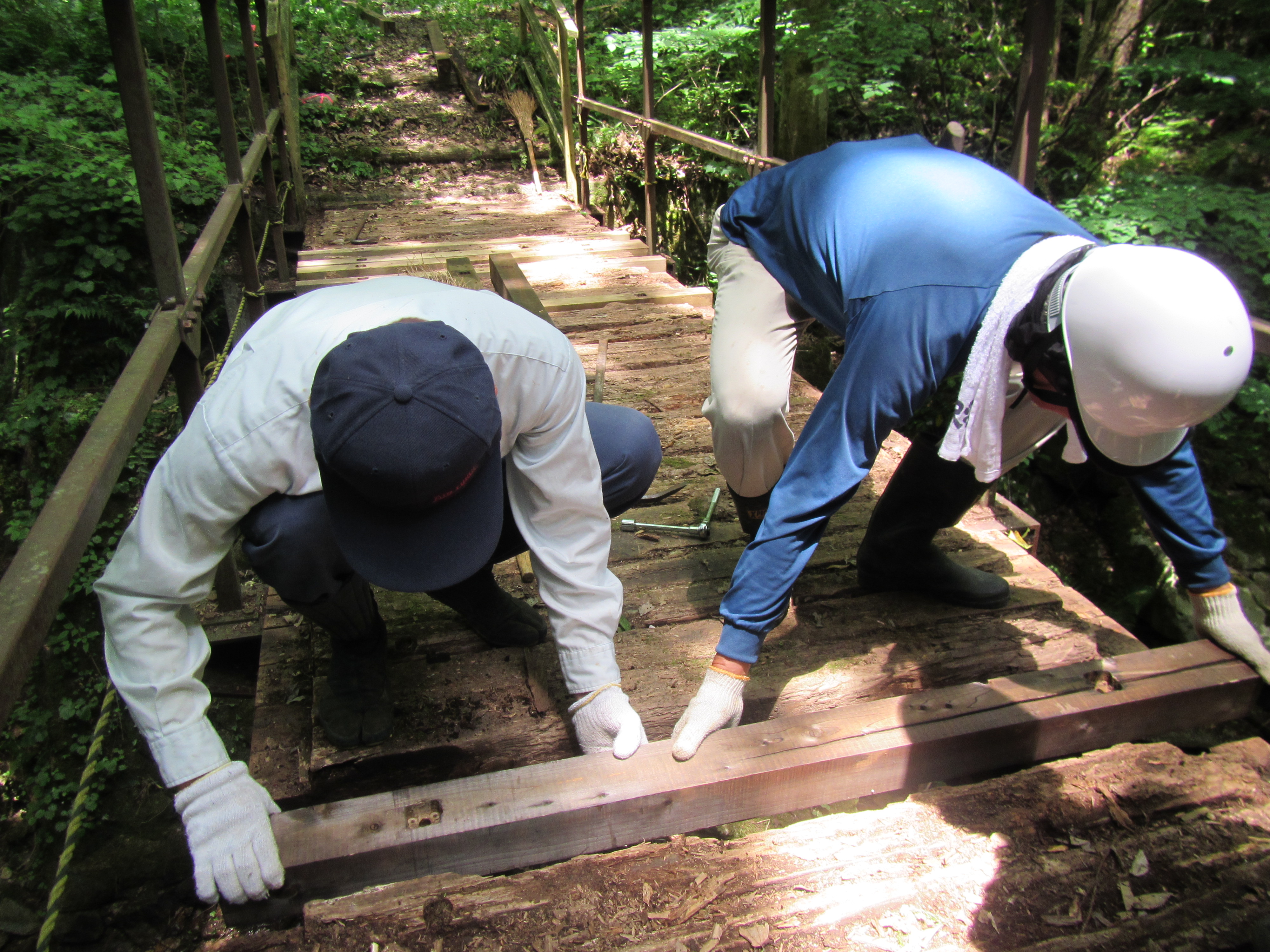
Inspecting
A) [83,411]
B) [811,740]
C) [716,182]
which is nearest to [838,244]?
[811,740]

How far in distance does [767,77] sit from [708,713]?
3308mm

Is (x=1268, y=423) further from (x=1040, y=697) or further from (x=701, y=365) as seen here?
(x=1040, y=697)

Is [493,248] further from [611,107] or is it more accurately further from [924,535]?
[924,535]

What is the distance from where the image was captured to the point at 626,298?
4.56 metres

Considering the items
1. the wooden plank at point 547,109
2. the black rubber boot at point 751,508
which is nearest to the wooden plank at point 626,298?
the black rubber boot at point 751,508

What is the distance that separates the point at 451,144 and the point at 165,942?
25.0ft

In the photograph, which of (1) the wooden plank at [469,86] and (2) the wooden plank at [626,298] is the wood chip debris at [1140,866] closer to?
(2) the wooden plank at [626,298]

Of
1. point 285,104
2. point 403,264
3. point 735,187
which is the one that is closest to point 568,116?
point 735,187

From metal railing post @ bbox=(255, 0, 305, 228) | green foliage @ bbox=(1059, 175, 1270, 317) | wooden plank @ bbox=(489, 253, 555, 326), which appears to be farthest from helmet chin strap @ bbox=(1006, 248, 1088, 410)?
metal railing post @ bbox=(255, 0, 305, 228)

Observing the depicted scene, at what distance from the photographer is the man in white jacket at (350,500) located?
125 centimetres

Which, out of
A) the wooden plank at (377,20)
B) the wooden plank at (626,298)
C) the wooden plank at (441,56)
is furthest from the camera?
the wooden plank at (377,20)

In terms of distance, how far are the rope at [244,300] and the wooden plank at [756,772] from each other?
83cm

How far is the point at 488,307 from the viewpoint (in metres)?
1.59

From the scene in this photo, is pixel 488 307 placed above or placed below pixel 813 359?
above
